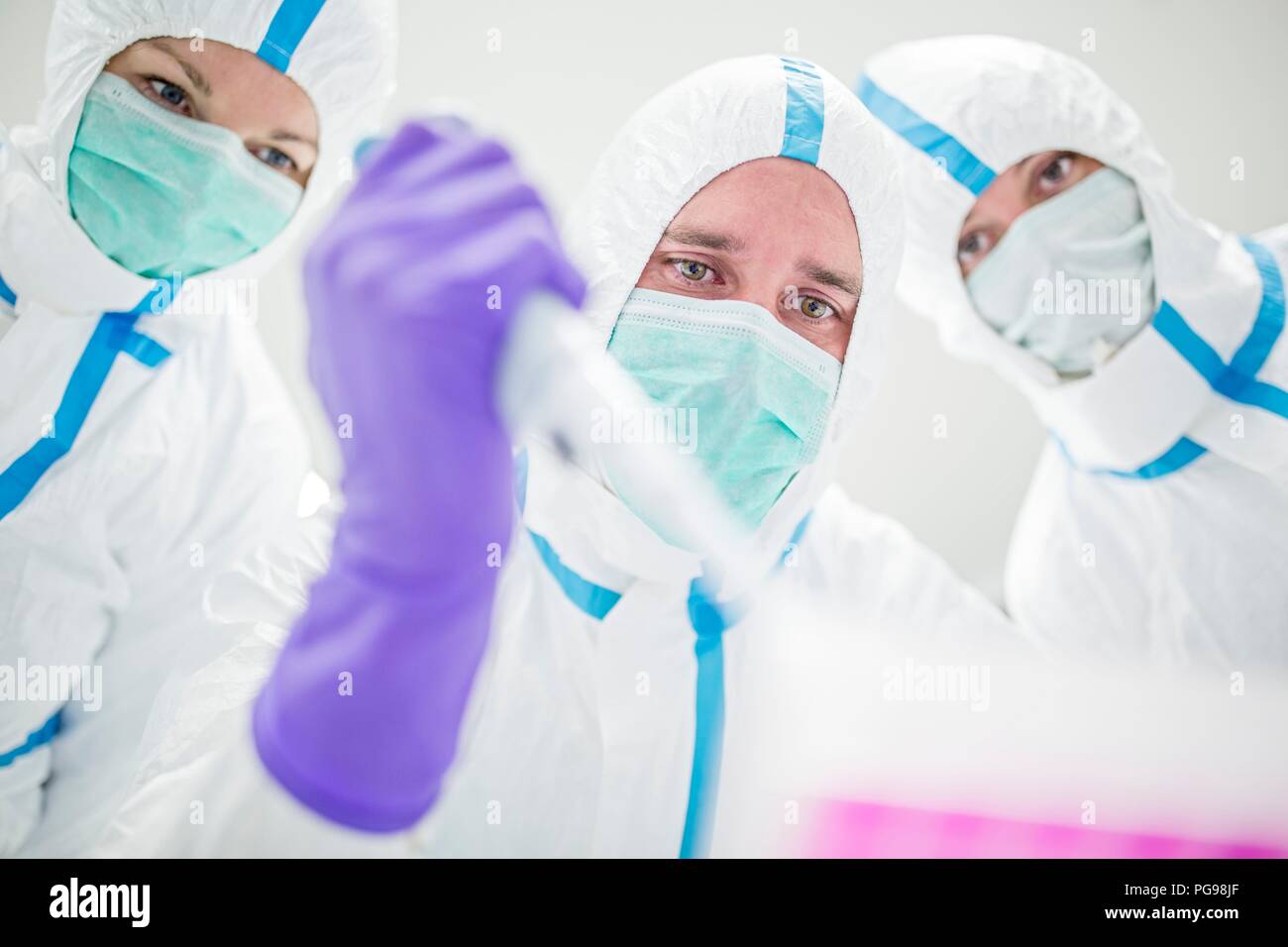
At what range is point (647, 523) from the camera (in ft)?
2.98

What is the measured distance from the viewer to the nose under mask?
4.65 ft

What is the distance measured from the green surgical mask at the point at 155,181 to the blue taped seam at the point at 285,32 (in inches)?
5.1

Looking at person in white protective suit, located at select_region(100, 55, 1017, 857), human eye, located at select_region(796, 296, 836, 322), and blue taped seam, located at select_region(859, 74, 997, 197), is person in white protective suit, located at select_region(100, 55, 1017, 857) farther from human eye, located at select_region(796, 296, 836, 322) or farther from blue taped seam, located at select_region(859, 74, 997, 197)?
blue taped seam, located at select_region(859, 74, 997, 197)

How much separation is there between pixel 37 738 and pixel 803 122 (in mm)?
1362

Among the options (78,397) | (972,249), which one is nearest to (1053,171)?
(972,249)

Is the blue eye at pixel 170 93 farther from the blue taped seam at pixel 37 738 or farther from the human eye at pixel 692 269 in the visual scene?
the blue taped seam at pixel 37 738

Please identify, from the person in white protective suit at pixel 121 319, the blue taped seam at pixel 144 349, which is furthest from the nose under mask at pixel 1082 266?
the blue taped seam at pixel 144 349

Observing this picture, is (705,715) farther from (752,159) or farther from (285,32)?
(285,32)

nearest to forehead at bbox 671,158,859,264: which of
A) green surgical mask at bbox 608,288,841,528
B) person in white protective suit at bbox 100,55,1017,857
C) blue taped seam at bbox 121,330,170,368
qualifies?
person in white protective suit at bbox 100,55,1017,857

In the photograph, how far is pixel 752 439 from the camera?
99 centimetres
